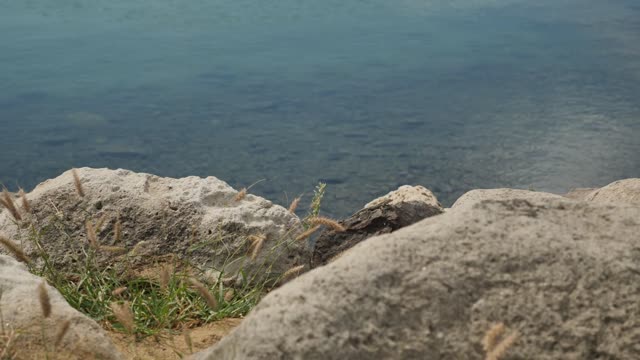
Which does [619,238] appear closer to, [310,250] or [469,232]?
[469,232]

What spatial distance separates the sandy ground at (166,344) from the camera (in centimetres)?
548

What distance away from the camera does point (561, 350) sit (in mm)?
3396

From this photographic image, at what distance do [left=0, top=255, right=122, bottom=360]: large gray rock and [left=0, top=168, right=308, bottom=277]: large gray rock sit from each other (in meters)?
1.79

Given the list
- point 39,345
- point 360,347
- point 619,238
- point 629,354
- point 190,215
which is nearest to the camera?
point 360,347

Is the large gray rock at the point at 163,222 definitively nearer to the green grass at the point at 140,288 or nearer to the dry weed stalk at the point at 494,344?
the green grass at the point at 140,288

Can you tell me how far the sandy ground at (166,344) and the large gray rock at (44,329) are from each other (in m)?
0.73

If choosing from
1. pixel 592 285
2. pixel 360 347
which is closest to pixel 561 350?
pixel 592 285

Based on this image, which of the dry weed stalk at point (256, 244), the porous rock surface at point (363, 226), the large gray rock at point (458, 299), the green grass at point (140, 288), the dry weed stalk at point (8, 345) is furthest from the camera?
the porous rock surface at point (363, 226)

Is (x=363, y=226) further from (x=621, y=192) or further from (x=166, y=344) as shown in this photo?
(x=621, y=192)

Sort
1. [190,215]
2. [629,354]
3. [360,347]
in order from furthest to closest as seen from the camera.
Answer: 1. [190,215]
2. [629,354]
3. [360,347]

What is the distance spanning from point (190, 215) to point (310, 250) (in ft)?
3.40

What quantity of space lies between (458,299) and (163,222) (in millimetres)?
3816

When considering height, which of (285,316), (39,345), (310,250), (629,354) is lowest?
(310,250)

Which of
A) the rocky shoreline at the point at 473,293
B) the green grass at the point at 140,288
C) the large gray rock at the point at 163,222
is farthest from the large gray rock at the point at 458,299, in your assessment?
the large gray rock at the point at 163,222
